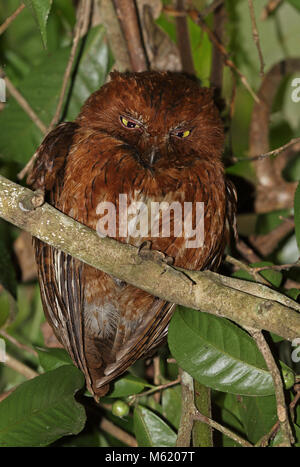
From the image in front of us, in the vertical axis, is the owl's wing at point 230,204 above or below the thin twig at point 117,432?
above

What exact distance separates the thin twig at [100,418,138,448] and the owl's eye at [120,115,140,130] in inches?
42.3

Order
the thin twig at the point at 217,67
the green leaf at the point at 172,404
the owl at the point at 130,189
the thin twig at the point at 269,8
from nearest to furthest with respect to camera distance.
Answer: the owl at the point at 130,189
the green leaf at the point at 172,404
the thin twig at the point at 217,67
the thin twig at the point at 269,8

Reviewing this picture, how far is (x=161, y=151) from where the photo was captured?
166 centimetres

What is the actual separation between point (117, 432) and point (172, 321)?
2.18ft

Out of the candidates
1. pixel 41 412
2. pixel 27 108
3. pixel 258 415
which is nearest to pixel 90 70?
pixel 27 108

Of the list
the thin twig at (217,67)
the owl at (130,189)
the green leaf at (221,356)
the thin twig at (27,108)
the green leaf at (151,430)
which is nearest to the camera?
the green leaf at (221,356)

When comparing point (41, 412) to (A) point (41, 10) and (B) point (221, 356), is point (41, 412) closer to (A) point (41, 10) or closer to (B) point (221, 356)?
(B) point (221, 356)

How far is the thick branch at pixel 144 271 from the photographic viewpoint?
1.34m

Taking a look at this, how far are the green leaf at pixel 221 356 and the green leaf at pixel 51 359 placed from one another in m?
0.43

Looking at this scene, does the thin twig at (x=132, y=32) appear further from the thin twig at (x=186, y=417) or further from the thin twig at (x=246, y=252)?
the thin twig at (x=186, y=417)

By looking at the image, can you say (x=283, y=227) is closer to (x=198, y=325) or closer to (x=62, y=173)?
(x=198, y=325)

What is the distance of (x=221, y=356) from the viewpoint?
1581 millimetres

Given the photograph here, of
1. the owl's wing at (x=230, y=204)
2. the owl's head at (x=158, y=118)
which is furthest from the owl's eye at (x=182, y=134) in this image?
the owl's wing at (x=230, y=204)

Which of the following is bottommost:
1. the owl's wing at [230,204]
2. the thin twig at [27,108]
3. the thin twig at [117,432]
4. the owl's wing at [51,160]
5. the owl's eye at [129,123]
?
the thin twig at [117,432]
